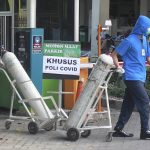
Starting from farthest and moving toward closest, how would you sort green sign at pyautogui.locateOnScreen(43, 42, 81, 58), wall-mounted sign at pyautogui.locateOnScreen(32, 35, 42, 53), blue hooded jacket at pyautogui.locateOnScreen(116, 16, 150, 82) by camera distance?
wall-mounted sign at pyautogui.locateOnScreen(32, 35, 42, 53) < green sign at pyautogui.locateOnScreen(43, 42, 81, 58) < blue hooded jacket at pyautogui.locateOnScreen(116, 16, 150, 82)

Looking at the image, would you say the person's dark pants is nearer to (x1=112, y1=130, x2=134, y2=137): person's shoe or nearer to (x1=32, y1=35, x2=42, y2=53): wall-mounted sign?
(x1=112, y1=130, x2=134, y2=137): person's shoe

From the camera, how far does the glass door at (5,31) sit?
37.9ft

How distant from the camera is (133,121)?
991 centimetres

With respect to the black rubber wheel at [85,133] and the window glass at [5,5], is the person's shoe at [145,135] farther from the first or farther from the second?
the window glass at [5,5]

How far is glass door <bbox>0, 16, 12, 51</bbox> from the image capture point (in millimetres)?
11537

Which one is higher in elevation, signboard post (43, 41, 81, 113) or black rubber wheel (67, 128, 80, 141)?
signboard post (43, 41, 81, 113)

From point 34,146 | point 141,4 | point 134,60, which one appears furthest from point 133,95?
point 141,4

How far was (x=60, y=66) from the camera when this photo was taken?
28.6ft

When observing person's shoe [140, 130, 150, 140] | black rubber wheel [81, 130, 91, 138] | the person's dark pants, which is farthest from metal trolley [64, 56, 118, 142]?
person's shoe [140, 130, 150, 140]

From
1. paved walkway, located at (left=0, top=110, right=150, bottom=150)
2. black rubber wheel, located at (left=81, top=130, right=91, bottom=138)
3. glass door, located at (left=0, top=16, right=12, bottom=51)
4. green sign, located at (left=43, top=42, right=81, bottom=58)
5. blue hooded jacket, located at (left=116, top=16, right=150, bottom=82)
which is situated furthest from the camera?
glass door, located at (left=0, top=16, right=12, bottom=51)

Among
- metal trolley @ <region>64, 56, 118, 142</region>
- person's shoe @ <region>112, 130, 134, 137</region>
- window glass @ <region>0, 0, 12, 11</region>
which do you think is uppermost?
window glass @ <region>0, 0, 12, 11</region>

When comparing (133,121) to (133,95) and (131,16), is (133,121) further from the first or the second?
(131,16)

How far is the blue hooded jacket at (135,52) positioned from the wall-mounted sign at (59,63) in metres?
0.95

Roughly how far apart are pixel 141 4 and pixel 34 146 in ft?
64.3
